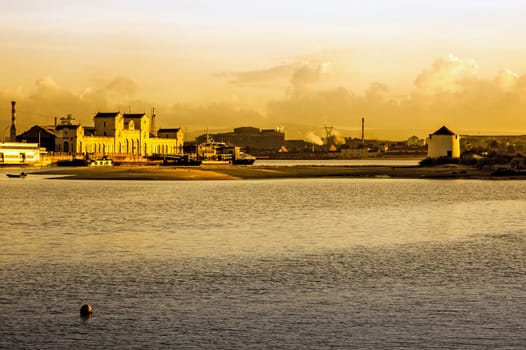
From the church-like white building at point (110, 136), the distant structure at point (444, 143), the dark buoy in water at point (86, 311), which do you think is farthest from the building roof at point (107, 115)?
the dark buoy in water at point (86, 311)

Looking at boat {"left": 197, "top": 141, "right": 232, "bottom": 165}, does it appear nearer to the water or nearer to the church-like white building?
the church-like white building

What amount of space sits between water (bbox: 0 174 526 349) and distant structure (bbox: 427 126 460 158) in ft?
282

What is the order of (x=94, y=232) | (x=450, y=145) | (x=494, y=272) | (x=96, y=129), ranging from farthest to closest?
(x=96, y=129)
(x=450, y=145)
(x=94, y=232)
(x=494, y=272)

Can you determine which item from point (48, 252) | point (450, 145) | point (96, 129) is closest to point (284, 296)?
point (48, 252)

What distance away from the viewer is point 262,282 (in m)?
22.1

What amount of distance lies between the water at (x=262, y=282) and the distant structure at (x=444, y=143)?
8588 centimetres

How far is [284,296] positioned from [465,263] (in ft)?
27.2

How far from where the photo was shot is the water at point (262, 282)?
16.5 metres

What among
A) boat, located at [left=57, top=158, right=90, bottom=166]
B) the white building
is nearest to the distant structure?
boat, located at [left=57, top=158, right=90, bottom=166]

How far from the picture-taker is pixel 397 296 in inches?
798

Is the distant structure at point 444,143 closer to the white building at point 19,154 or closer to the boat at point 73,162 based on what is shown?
the boat at point 73,162

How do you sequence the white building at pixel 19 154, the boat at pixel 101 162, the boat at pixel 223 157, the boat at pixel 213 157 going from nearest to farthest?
the boat at pixel 101 162, the white building at pixel 19 154, the boat at pixel 213 157, the boat at pixel 223 157

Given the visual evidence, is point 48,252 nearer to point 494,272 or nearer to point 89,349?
point 89,349

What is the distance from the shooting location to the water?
16.5 m
